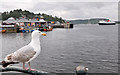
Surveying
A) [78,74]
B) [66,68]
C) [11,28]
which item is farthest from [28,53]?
[11,28]

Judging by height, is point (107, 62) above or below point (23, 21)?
below

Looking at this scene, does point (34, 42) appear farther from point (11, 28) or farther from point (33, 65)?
point (11, 28)

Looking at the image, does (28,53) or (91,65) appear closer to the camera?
(28,53)

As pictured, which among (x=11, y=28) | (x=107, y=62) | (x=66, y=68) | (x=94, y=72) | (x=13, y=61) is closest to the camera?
(x=13, y=61)

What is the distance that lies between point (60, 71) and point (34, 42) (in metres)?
12.7

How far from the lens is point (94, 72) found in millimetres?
16406

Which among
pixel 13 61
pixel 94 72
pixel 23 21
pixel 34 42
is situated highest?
pixel 23 21

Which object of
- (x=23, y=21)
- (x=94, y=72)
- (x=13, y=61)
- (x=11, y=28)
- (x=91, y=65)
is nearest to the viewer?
(x=13, y=61)

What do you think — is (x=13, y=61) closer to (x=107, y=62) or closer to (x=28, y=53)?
(x=28, y=53)

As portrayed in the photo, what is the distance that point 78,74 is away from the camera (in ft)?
9.19

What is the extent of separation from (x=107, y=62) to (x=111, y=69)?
2996 mm

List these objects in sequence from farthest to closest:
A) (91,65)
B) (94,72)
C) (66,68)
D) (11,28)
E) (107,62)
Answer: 1. (11,28)
2. (107,62)
3. (91,65)
4. (66,68)
5. (94,72)

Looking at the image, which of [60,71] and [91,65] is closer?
[60,71]

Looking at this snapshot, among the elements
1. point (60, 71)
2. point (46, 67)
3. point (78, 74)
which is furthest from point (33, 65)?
point (78, 74)
